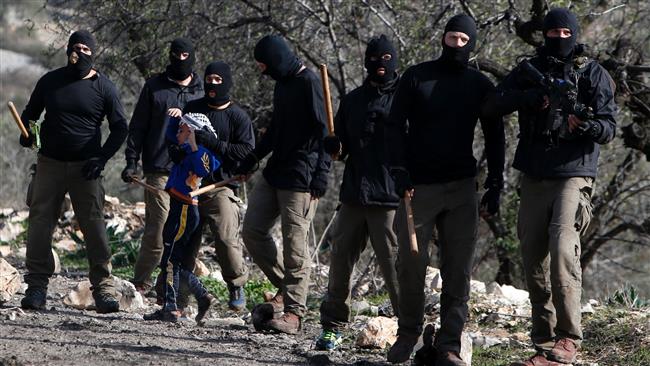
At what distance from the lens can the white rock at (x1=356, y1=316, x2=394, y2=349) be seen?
7.86 meters

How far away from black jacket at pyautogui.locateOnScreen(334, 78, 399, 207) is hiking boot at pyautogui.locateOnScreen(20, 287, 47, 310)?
8.83ft

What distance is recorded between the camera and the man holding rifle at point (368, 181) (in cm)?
751

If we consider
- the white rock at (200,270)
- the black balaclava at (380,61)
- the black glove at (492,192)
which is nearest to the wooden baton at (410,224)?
the black glove at (492,192)

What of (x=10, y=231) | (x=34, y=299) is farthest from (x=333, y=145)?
(x=10, y=231)

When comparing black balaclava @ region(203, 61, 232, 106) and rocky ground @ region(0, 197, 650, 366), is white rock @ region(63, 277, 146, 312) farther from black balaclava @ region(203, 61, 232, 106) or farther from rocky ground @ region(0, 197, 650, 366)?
black balaclava @ region(203, 61, 232, 106)

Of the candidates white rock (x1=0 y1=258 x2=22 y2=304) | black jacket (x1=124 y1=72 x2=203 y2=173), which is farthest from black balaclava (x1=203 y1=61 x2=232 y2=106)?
white rock (x1=0 y1=258 x2=22 y2=304)

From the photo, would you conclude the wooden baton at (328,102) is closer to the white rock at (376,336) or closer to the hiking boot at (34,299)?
the white rock at (376,336)

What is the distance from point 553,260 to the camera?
22.0ft

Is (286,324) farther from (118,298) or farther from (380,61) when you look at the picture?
(380,61)

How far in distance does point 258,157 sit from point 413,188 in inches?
69.7

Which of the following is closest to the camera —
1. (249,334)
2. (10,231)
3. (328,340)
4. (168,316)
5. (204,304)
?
(328,340)

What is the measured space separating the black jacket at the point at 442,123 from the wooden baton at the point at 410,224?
15 centimetres

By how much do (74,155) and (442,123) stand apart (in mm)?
3153

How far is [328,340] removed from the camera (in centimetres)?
770
